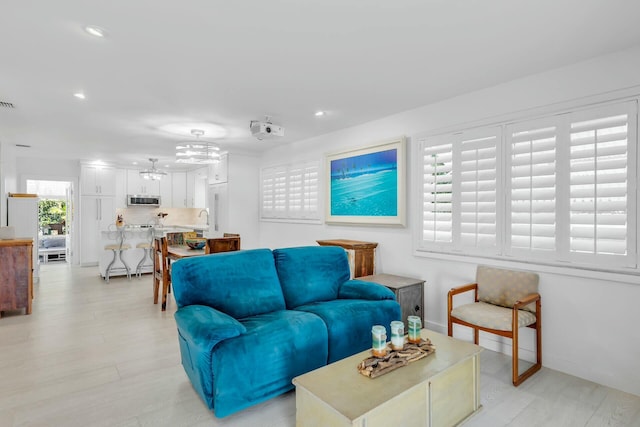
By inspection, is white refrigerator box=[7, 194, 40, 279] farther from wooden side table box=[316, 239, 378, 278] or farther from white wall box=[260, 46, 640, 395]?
white wall box=[260, 46, 640, 395]

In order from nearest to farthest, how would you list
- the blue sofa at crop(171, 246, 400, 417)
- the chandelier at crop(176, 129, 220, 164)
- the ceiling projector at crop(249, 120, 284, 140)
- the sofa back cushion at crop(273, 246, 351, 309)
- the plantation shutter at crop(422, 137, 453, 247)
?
the blue sofa at crop(171, 246, 400, 417) < the sofa back cushion at crop(273, 246, 351, 309) < the plantation shutter at crop(422, 137, 453, 247) < the ceiling projector at crop(249, 120, 284, 140) < the chandelier at crop(176, 129, 220, 164)

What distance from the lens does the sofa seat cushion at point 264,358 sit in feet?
6.82

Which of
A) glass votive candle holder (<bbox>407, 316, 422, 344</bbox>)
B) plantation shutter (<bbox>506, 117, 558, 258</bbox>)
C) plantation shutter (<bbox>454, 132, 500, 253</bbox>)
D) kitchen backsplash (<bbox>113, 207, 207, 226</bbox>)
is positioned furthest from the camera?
kitchen backsplash (<bbox>113, 207, 207, 226</bbox>)

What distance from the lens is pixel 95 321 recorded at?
3977mm

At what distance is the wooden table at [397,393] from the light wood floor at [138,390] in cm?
30

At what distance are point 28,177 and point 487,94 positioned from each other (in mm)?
9205

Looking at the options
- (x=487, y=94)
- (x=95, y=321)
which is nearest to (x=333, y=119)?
(x=487, y=94)

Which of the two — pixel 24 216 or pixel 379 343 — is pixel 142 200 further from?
pixel 379 343

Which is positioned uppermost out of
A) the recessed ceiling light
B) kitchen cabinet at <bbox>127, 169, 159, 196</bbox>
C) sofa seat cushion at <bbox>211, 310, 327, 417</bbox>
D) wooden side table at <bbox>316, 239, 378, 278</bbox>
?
the recessed ceiling light

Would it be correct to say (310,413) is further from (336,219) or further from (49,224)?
(49,224)

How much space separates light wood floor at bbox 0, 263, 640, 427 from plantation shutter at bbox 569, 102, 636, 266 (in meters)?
1.08

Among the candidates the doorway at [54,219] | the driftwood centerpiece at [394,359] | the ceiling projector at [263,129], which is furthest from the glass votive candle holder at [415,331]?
the doorway at [54,219]

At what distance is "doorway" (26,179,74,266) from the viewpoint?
8.07 m

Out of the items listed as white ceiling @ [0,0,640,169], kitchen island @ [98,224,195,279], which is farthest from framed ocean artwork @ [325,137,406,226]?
kitchen island @ [98,224,195,279]
